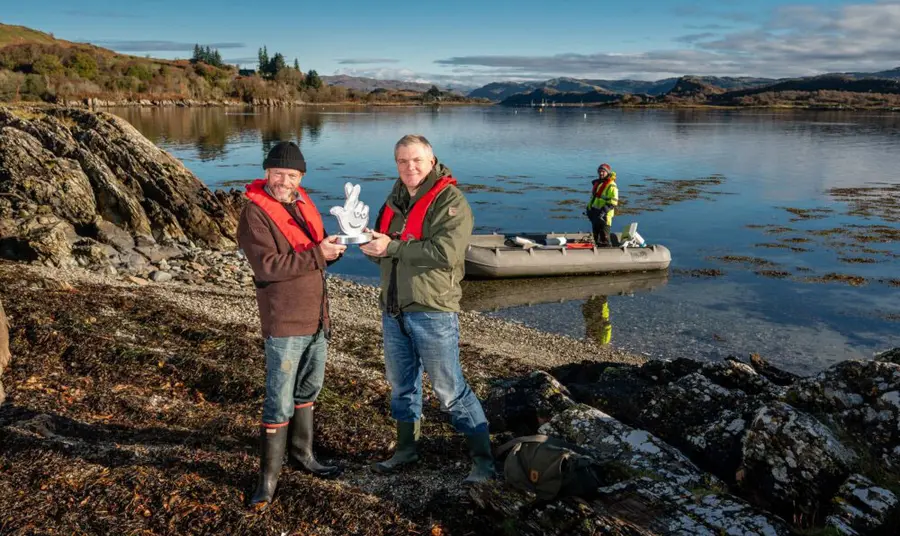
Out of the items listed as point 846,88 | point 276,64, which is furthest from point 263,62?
point 846,88

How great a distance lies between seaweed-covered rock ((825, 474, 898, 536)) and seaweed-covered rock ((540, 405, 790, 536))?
320 millimetres

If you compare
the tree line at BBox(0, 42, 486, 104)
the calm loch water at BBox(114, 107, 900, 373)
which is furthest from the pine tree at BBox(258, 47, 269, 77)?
the calm loch water at BBox(114, 107, 900, 373)

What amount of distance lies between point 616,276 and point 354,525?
1549 cm

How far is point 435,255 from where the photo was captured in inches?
161

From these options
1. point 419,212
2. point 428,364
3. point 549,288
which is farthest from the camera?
point 549,288

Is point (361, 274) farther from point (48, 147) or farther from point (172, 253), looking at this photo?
point (48, 147)

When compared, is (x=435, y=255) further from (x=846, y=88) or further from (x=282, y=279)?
(x=846, y=88)

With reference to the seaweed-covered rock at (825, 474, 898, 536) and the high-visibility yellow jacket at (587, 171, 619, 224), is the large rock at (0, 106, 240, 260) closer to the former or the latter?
the high-visibility yellow jacket at (587, 171, 619, 224)

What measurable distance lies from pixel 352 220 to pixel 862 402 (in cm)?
388

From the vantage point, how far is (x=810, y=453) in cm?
407

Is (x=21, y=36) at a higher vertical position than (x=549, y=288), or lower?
higher

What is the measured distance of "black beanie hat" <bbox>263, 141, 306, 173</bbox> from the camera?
404cm

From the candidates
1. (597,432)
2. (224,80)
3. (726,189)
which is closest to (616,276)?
(597,432)

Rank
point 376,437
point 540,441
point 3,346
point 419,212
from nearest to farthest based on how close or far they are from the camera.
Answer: point 540,441
point 419,212
point 376,437
point 3,346
